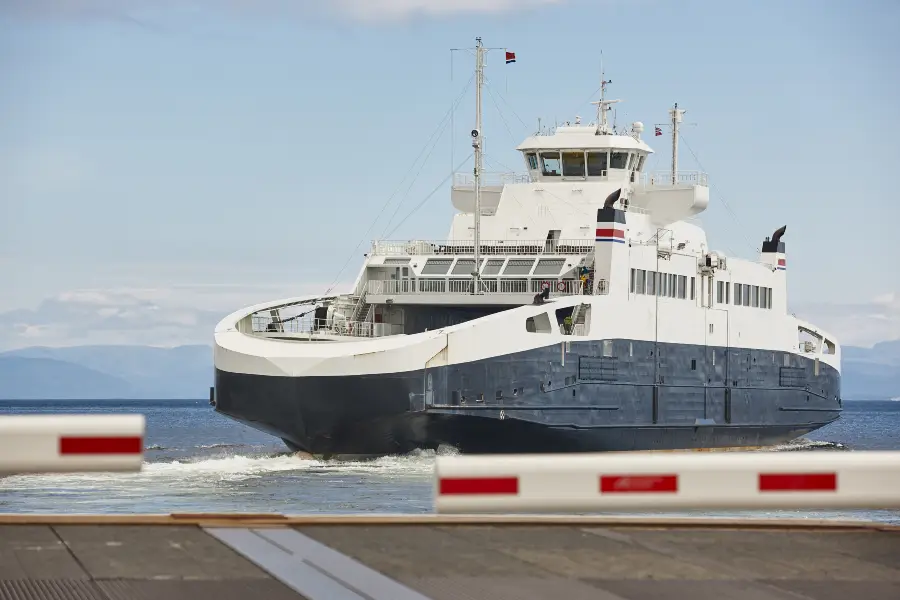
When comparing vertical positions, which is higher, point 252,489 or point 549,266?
point 549,266

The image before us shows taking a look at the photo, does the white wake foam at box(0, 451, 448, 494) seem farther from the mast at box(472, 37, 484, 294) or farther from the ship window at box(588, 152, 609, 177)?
the ship window at box(588, 152, 609, 177)

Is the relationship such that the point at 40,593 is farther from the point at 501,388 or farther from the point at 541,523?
the point at 501,388

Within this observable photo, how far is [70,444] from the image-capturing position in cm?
944

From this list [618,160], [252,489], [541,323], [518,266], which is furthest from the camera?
[618,160]

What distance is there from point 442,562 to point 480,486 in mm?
1724

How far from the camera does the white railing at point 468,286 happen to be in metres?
35.9

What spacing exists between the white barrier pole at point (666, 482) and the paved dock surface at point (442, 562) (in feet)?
2.43

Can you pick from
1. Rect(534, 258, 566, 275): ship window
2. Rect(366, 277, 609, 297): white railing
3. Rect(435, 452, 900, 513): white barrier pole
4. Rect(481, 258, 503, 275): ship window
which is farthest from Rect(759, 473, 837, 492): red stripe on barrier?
Rect(481, 258, 503, 275): ship window

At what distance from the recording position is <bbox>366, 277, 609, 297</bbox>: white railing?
3591 cm

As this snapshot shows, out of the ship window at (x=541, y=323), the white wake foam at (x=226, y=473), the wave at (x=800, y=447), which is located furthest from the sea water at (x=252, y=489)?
the wave at (x=800, y=447)

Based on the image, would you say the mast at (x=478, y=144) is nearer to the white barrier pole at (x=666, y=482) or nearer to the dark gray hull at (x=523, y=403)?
the dark gray hull at (x=523, y=403)

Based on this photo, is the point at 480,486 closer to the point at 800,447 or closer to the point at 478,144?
the point at 478,144

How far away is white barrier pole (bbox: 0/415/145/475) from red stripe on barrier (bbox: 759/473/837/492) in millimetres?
3561

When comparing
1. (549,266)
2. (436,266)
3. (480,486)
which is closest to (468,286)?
(436,266)
